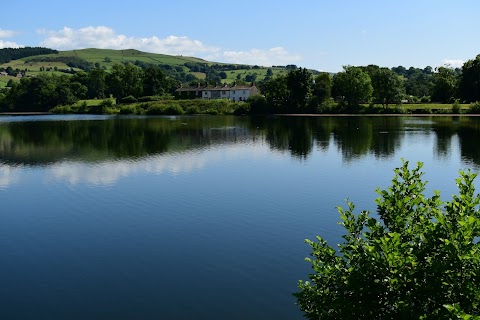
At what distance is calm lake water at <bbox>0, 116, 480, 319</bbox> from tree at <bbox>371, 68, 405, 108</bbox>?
67879 mm

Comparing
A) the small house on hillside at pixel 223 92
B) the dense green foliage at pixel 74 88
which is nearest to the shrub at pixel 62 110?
the dense green foliage at pixel 74 88

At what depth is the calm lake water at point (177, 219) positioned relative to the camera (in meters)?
18.3

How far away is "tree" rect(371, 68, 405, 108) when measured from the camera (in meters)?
129

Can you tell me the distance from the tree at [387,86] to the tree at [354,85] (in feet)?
12.4

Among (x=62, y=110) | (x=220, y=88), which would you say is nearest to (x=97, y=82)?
(x=62, y=110)

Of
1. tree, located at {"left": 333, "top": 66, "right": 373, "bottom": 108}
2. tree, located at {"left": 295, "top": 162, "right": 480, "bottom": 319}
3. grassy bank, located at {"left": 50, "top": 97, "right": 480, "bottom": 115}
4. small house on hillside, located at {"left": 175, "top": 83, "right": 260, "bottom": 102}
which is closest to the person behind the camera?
tree, located at {"left": 295, "top": 162, "right": 480, "bottom": 319}

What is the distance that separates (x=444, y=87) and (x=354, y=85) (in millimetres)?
30188

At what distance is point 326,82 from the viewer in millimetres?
140375

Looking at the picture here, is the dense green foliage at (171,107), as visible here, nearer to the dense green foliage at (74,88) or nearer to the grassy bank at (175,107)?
the grassy bank at (175,107)

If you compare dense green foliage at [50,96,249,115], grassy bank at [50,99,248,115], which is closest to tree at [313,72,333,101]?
dense green foliage at [50,96,249,115]

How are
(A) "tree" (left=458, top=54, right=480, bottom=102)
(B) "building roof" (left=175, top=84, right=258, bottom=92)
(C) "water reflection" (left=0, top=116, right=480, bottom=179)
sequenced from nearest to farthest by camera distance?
(C) "water reflection" (left=0, top=116, right=480, bottom=179) → (A) "tree" (left=458, top=54, right=480, bottom=102) → (B) "building roof" (left=175, top=84, right=258, bottom=92)

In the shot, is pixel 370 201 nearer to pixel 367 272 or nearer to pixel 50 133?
pixel 367 272

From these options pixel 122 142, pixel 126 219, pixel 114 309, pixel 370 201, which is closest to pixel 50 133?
pixel 122 142

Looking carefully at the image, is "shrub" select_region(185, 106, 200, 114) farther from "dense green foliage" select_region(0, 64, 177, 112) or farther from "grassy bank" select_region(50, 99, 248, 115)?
"dense green foliage" select_region(0, 64, 177, 112)
